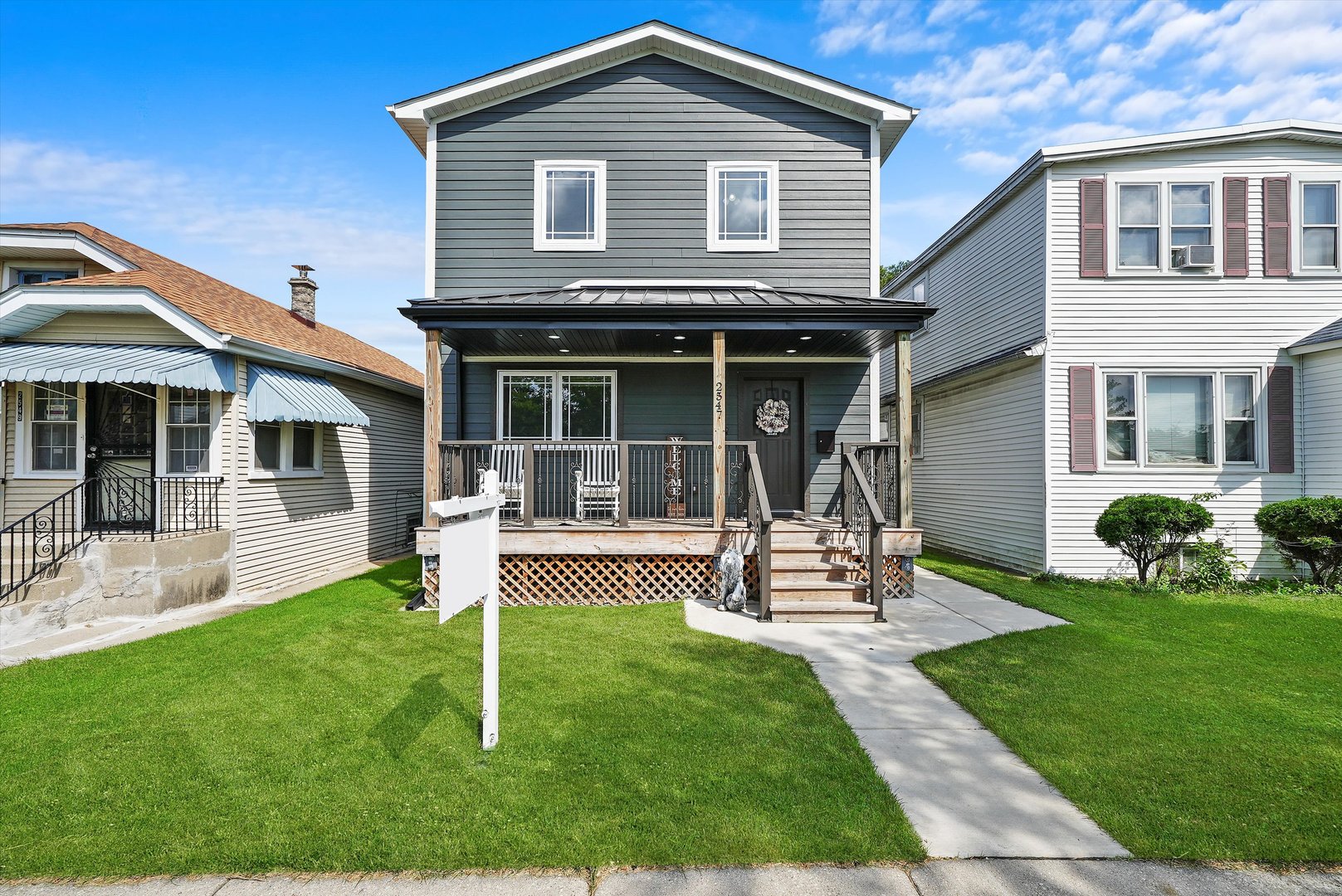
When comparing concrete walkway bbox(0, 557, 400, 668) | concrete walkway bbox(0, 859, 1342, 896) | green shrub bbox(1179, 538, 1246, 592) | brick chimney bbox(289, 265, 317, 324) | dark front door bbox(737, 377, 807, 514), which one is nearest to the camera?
concrete walkway bbox(0, 859, 1342, 896)

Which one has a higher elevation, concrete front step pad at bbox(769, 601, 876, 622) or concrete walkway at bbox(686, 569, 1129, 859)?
concrete front step pad at bbox(769, 601, 876, 622)

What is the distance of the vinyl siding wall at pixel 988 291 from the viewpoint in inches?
401

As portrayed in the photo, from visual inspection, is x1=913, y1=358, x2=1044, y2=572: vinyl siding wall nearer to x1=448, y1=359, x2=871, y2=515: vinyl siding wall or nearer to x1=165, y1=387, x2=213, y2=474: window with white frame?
x1=448, y1=359, x2=871, y2=515: vinyl siding wall

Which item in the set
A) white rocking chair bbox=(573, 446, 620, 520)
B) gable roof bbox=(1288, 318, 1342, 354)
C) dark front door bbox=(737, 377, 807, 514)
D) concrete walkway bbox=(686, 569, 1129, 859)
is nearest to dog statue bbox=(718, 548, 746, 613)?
concrete walkway bbox=(686, 569, 1129, 859)

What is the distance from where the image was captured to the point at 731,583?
744cm

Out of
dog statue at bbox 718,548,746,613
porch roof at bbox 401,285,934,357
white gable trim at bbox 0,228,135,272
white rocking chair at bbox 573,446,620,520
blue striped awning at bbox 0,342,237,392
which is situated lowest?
dog statue at bbox 718,548,746,613

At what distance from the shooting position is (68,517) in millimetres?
8539

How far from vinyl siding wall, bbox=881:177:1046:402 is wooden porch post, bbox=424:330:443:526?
26.5 feet

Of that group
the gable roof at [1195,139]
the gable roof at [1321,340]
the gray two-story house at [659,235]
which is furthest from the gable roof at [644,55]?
the gable roof at [1321,340]

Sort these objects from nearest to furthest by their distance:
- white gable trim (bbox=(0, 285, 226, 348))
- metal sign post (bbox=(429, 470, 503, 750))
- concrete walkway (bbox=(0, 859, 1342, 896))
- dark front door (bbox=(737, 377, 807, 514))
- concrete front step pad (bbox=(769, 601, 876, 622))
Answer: concrete walkway (bbox=(0, 859, 1342, 896)), metal sign post (bbox=(429, 470, 503, 750)), concrete front step pad (bbox=(769, 601, 876, 622)), white gable trim (bbox=(0, 285, 226, 348)), dark front door (bbox=(737, 377, 807, 514))

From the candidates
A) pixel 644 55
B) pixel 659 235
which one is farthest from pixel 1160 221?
pixel 644 55

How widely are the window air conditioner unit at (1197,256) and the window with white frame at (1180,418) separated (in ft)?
5.51

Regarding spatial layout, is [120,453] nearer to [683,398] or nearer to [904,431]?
[683,398]

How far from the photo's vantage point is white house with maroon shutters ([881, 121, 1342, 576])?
9516 millimetres
